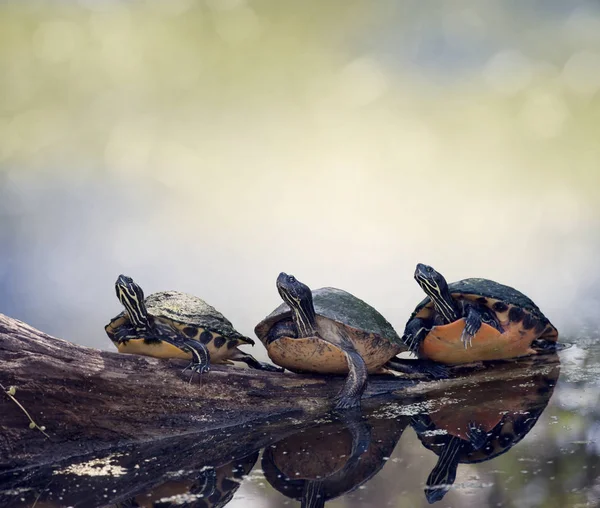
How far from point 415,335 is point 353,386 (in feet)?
3.65

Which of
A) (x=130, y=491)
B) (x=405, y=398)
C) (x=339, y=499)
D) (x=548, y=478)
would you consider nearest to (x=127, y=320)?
(x=130, y=491)

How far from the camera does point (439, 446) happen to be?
275 cm

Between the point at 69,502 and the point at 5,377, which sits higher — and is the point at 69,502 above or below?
below

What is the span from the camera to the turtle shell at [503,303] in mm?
4547

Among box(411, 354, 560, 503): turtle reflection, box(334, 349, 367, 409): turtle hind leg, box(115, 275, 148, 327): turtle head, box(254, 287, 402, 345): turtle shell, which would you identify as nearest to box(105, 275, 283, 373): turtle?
box(115, 275, 148, 327): turtle head

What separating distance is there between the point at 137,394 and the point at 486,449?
2.01m

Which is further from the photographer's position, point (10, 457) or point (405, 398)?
point (405, 398)

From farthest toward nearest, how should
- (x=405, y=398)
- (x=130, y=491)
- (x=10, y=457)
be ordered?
(x=405, y=398)
(x=10, y=457)
(x=130, y=491)

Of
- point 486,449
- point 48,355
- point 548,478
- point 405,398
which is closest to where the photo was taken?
point 548,478

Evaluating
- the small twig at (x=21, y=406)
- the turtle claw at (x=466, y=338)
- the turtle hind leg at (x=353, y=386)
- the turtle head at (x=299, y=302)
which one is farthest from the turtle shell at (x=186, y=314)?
the turtle claw at (x=466, y=338)

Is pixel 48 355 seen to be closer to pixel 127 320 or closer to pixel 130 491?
pixel 127 320

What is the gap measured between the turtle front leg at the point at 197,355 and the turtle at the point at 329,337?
63 cm

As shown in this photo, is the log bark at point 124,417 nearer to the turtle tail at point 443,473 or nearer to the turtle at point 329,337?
the turtle at point 329,337

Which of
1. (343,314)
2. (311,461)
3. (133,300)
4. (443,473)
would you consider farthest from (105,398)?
(443,473)
